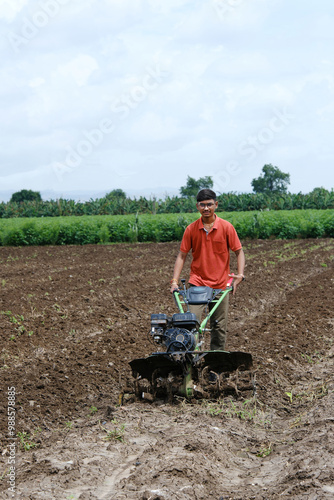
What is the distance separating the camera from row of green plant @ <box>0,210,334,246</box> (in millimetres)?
26703

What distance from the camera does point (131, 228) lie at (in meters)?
26.6

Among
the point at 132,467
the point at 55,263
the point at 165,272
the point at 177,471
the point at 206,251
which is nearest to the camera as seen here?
the point at 177,471

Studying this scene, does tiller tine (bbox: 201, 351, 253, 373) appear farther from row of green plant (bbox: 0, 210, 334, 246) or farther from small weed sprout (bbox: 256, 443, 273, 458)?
row of green plant (bbox: 0, 210, 334, 246)

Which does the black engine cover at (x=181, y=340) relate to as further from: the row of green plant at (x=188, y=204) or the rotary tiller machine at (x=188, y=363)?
the row of green plant at (x=188, y=204)

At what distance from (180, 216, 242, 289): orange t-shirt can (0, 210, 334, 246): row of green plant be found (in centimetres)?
2088

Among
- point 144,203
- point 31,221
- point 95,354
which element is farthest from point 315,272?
point 144,203

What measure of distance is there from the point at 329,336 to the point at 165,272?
689cm

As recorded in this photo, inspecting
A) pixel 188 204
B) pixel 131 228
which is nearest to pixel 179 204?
pixel 188 204

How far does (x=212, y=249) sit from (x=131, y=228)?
21224 mm

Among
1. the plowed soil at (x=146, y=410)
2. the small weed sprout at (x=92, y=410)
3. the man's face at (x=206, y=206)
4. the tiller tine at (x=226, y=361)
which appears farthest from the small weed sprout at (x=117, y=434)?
the man's face at (x=206, y=206)

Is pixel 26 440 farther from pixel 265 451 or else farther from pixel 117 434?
pixel 265 451

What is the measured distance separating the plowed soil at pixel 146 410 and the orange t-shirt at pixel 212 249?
1.12 meters

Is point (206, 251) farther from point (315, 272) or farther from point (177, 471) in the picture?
point (315, 272)

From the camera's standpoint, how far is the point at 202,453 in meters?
4.09
